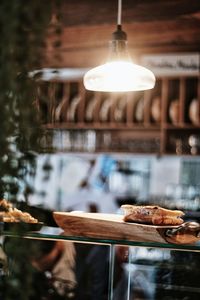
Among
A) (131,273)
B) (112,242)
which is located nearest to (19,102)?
(112,242)

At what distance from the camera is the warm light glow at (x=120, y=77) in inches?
101

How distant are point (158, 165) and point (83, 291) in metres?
4.20

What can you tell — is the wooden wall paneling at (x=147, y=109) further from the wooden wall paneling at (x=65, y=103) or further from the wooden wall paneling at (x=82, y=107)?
the wooden wall paneling at (x=65, y=103)

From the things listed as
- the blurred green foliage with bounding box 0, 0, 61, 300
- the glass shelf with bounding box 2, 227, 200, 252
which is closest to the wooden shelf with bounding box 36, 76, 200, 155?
the glass shelf with bounding box 2, 227, 200, 252

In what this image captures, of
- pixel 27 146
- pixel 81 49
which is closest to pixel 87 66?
pixel 81 49

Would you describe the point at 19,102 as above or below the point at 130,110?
below

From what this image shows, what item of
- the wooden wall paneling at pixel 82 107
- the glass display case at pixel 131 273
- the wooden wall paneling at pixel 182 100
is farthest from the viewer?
the wooden wall paneling at pixel 82 107

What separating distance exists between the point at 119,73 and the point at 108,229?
84 centimetres

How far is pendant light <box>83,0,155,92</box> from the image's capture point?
2463 millimetres

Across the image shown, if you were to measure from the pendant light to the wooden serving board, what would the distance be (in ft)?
2.45

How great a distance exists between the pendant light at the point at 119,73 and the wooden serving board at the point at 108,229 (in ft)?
2.45

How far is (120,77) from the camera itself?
2.60 metres

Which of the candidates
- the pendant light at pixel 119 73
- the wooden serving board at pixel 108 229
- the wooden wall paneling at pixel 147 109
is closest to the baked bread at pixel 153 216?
the wooden serving board at pixel 108 229

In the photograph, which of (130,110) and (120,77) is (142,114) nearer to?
(130,110)
